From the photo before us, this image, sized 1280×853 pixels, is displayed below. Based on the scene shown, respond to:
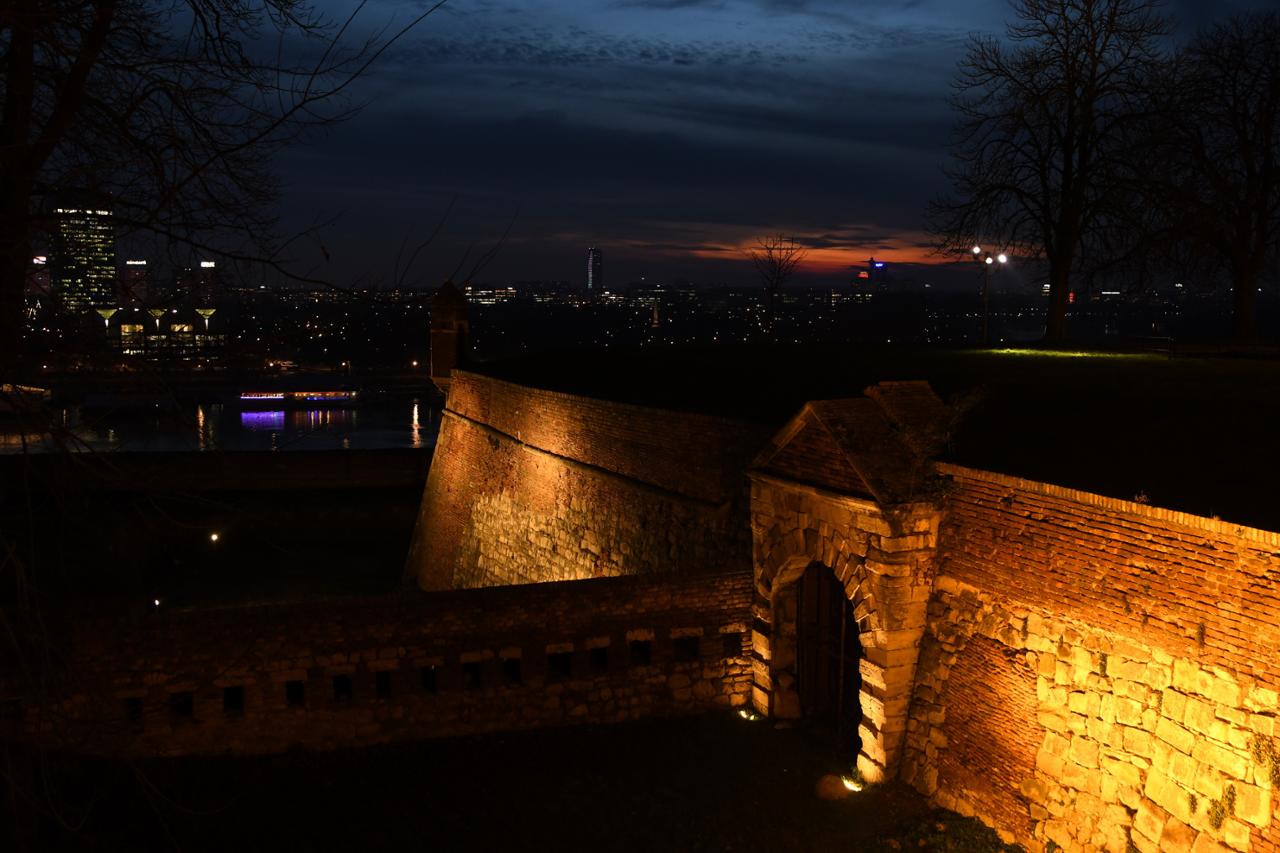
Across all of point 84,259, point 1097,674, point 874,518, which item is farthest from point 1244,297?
point 84,259

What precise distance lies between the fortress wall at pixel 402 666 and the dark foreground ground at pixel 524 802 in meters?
0.30

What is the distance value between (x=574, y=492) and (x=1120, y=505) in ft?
34.3

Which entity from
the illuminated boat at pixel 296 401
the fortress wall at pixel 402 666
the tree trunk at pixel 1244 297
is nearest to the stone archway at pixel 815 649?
the fortress wall at pixel 402 666

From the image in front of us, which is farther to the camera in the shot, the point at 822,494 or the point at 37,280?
the point at 822,494

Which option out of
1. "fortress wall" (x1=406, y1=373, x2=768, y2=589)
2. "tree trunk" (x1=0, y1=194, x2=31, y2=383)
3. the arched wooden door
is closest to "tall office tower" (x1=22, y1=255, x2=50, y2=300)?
"tree trunk" (x1=0, y1=194, x2=31, y2=383)

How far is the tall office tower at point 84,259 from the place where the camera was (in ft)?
16.2

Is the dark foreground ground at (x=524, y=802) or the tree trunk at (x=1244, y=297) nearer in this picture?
the dark foreground ground at (x=524, y=802)

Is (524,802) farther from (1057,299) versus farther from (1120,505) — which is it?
(1057,299)

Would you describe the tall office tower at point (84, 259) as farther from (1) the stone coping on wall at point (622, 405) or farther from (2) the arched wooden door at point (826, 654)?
(1) the stone coping on wall at point (622, 405)

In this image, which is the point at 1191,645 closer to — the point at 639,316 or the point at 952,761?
the point at 952,761

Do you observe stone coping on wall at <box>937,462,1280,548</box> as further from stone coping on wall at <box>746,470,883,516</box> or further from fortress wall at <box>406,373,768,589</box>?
fortress wall at <box>406,373,768,589</box>

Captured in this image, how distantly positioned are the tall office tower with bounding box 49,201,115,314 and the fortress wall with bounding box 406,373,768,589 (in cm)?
708

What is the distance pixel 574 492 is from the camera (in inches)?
649

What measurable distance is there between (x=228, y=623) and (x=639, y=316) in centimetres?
6374
